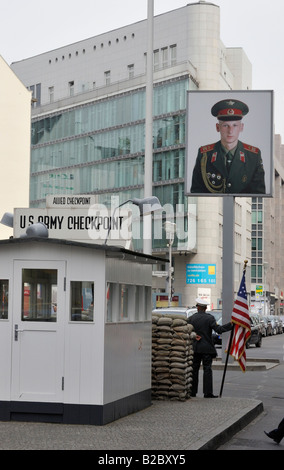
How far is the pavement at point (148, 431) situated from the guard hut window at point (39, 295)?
141 cm

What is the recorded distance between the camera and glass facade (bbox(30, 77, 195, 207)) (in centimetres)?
7731

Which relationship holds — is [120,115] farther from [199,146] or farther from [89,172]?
[199,146]

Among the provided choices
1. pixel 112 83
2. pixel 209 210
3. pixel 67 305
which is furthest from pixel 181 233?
pixel 67 305

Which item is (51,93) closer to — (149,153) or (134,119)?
(134,119)

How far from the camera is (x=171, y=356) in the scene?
14.9 metres

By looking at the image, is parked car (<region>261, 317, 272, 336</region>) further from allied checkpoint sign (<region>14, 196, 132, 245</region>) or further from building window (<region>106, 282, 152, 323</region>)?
allied checkpoint sign (<region>14, 196, 132, 245</region>)

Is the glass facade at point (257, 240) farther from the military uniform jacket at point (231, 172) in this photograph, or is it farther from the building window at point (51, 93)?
the military uniform jacket at point (231, 172)

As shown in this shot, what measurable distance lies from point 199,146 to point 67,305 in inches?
601

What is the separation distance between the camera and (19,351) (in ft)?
37.6

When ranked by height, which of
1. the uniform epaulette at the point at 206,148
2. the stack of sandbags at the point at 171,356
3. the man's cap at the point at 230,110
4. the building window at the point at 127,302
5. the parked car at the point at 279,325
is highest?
the man's cap at the point at 230,110

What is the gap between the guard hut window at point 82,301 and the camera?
11.4 metres

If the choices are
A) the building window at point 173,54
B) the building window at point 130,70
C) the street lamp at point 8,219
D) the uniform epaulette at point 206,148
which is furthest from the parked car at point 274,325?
the street lamp at point 8,219

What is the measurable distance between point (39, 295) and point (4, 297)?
53 centimetres

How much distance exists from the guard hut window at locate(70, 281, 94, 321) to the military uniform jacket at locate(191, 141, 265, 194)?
47.9 feet
